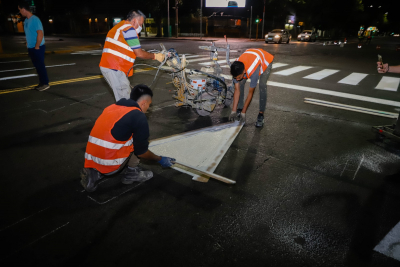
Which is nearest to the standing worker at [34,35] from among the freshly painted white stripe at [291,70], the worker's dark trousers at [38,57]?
the worker's dark trousers at [38,57]

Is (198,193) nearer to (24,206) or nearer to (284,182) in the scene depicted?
(284,182)

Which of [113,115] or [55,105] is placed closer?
[113,115]

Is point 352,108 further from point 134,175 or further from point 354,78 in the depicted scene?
point 134,175

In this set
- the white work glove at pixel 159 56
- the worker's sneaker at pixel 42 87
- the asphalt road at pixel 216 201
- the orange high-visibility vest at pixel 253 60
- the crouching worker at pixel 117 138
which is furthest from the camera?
the worker's sneaker at pixel 42 87

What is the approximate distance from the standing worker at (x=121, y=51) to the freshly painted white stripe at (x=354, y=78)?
7624mm

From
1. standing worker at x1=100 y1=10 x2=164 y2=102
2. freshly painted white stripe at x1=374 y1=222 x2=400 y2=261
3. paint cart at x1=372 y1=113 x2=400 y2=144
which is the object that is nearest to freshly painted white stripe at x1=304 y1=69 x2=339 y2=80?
paint cart at x1=372 y1=113 x2=400 y2=144

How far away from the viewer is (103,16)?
1816 inches

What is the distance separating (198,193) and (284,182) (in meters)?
1.14

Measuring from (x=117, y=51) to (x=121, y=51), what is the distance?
0.20 ft

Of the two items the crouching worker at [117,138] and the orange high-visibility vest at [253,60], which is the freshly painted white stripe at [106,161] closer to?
the crouching worker at [117,138]

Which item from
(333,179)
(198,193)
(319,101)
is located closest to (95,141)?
(198,193)

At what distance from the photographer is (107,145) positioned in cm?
270

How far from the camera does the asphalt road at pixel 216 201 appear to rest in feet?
7.45

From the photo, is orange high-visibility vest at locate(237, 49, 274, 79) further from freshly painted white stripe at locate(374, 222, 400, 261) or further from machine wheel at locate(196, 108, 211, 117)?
freshly painted white stripe at locate(374, 222, 400, 261)
